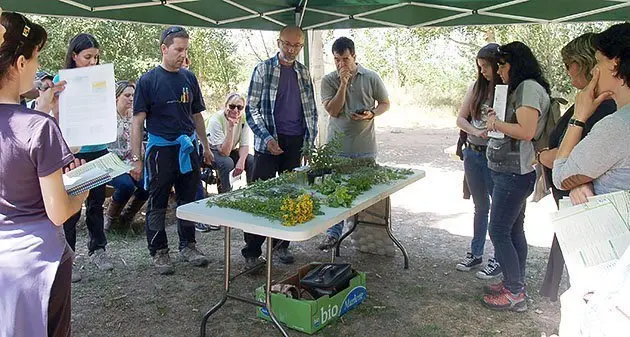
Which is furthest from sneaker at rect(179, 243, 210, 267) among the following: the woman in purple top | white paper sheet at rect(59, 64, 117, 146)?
the woman in purple top

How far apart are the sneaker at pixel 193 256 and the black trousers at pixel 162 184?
190 millimetres

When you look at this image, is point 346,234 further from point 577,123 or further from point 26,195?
point 26,195

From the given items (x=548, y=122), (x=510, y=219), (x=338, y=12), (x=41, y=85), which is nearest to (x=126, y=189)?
(x=41, y=85)

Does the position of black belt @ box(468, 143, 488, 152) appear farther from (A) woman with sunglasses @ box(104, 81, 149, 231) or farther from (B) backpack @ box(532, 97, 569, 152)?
(A) woman with sunglasses @ box(104, 81, 149, 231)

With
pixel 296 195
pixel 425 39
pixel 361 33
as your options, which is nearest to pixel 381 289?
pixel 296 195

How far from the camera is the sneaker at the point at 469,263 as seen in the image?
12.5 ft

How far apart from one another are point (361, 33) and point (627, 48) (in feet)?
61.8

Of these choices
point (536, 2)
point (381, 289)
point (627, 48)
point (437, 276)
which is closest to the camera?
point (627, 48)

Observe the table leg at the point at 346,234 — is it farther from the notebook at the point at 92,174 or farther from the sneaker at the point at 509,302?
the notebook at the point at 92,174

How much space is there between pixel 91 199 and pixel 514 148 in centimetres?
276

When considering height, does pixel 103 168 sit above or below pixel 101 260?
above

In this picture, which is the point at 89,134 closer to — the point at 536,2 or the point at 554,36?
the point at 536,2

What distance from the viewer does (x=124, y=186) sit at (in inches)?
179

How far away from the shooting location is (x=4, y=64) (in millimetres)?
1543
